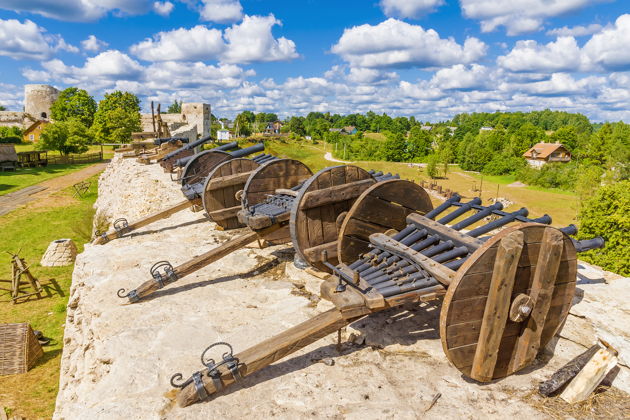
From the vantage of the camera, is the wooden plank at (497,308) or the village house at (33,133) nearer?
the wooden plank at (497,308)

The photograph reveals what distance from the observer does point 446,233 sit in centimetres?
381

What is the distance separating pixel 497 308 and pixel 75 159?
4541 cm

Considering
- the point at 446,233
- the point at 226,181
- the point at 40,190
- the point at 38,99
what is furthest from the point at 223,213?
the point at 38,99

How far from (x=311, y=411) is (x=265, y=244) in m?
3.99

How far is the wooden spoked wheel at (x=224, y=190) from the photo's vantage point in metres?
7.50

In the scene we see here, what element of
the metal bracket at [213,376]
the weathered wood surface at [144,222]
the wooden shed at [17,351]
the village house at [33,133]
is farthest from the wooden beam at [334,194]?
the village house at [33,133]

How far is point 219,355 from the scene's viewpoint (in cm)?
387

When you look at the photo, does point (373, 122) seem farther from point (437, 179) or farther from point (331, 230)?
point (331, 230)

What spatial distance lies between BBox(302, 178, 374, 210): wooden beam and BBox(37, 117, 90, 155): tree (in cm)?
4170

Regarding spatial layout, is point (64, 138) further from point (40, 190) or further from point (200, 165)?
point (200, 165)

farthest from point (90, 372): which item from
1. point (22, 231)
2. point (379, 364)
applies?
point (22, 231)

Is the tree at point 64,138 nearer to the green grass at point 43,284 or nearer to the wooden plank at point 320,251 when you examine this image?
the green grass at point 43,284

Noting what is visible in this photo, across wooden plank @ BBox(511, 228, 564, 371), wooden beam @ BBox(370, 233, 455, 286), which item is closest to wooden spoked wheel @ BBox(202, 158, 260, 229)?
wooden beam @ BBox(370, 233, 455, 286)

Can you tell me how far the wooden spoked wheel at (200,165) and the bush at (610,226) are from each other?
16.9 m
